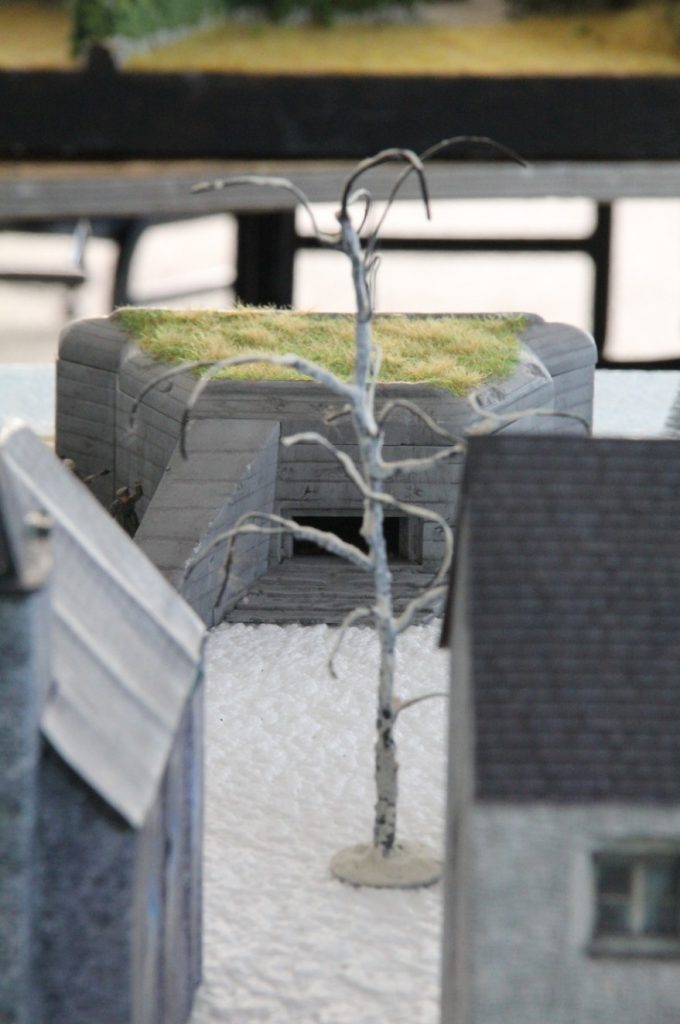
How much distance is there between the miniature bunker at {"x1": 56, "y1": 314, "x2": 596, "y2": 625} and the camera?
19156mm

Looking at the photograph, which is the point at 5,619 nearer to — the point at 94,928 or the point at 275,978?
the point at 94,928

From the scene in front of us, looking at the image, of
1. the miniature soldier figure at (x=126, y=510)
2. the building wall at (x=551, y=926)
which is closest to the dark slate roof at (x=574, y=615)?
the building wall at (x=551, y=926)

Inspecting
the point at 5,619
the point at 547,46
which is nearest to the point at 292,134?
the point at 547,46

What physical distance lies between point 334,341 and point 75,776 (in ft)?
37.7

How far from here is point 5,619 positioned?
397 inches

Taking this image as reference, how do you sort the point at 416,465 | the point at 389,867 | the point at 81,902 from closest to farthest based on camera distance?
the point at 81,902, the point at 416,465, the point at 389,867

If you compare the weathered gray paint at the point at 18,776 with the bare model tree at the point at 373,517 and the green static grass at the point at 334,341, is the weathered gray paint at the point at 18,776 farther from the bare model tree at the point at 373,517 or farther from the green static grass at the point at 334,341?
the green static grass at the point at 334,341

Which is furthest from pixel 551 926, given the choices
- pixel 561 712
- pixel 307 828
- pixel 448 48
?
pixel 448 48

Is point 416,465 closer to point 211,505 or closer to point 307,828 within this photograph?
point 307,828

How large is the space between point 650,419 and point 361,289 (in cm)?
1394

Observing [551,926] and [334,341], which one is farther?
[334,341]

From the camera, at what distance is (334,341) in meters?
21.3

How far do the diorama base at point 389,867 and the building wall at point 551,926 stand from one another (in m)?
4.05

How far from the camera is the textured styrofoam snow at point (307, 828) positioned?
512 inches
